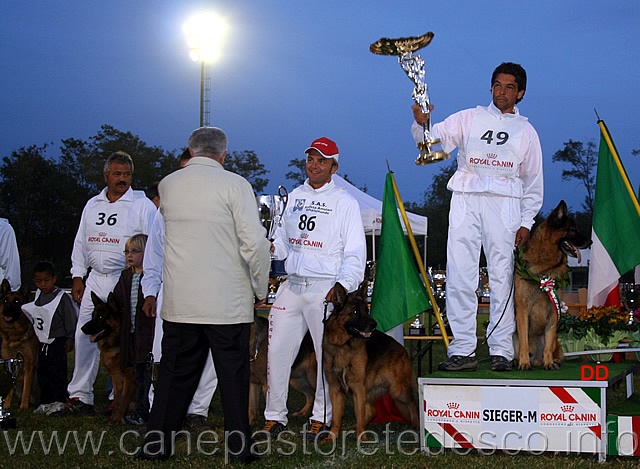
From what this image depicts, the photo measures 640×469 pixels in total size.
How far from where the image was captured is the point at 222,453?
5.04m

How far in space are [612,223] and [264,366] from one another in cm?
326

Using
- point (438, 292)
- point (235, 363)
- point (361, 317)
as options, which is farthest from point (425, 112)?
point (438, 292)

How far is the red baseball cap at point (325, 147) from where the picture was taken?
5867mm

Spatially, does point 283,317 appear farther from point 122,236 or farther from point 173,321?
point 122,236

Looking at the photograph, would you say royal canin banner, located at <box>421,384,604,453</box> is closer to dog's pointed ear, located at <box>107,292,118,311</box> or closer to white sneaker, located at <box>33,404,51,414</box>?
dog's pointed ear, located at <box>107,292,118,311</box>

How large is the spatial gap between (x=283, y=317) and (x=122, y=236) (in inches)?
76.0

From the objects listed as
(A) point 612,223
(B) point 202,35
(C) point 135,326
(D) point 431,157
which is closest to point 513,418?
(D) point 431,157

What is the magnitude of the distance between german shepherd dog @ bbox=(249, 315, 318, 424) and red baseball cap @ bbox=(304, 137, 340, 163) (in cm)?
166

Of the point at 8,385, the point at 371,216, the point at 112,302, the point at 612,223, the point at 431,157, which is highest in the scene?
the point at 371,216

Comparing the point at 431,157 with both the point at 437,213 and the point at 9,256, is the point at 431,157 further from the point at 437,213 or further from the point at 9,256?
the point at 437,213

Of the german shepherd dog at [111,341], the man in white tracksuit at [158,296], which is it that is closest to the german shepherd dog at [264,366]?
the man in white tracksuit at [158,296]

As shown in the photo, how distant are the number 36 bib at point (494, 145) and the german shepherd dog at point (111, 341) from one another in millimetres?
3314

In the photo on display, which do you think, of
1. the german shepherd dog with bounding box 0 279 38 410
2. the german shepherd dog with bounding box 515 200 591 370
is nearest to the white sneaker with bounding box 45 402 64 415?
the german shepherd dog with bounding box 0 279 38 410

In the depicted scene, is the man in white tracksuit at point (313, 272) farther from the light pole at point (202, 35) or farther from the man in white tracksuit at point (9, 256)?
the light pole at point (202, 35)
